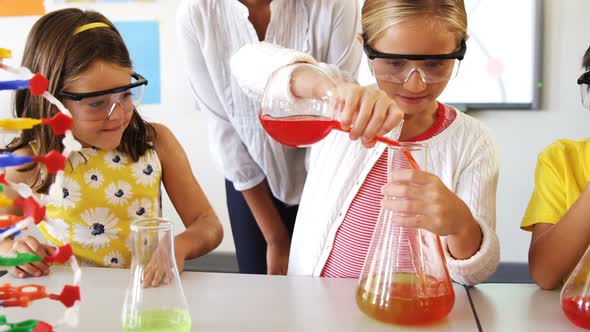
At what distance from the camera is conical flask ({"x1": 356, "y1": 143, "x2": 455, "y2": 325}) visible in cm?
81

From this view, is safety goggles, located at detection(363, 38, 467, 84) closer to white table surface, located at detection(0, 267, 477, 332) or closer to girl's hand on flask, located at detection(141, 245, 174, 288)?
white table surface, located at detection(0, 267, 477, 332)

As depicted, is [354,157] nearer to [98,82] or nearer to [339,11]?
[339,11]

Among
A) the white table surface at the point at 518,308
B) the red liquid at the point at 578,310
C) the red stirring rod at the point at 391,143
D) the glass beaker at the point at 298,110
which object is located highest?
the glass beaker at the point at 298,110

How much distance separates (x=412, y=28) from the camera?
113 centimetres

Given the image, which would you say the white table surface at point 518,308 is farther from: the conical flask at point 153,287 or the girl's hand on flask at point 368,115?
the conical flask at point 153,287

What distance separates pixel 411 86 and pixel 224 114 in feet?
2.15

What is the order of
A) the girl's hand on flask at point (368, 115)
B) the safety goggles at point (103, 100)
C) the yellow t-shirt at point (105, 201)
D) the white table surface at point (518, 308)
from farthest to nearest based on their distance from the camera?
the yellow t-shirt at point (105, 201)
the safety goggles at point (103, 100)
the white table surface at point (518, 308)
the girl's hand on flask at point (368, 115)

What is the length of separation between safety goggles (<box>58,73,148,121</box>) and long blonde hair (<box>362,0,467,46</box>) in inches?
18.7

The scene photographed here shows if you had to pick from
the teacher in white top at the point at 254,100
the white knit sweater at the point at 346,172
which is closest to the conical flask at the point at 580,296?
the white knit sweater at the point at 346,172

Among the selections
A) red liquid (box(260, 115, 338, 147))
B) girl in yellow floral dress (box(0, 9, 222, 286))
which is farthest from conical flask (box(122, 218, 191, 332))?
girl in yellow floral dress (box(0, 9, 222, 286))

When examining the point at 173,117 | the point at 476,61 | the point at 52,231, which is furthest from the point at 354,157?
the point at 173,117

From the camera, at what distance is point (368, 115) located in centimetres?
77

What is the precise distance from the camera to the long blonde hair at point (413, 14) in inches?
44.7

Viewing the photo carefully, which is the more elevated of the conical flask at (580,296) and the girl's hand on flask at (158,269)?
the girl's hand on flask at (158,269)
